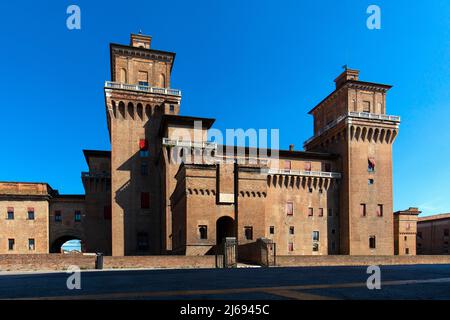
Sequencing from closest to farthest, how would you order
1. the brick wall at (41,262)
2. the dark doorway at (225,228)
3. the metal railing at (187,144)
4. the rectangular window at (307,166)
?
1. the brick wall at (41,262)
2. the dark doorway at (225,228)
3. the metal railing at (187,144)
4. the rectangular window at (307,166)

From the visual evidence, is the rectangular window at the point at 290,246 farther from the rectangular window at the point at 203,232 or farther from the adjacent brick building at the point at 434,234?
the adjacent brick building at the point at 434,234

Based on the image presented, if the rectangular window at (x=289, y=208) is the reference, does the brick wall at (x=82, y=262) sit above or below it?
below

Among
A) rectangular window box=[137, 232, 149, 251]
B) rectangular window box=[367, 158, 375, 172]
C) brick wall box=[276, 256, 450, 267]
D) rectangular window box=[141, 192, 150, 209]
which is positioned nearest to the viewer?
brick wall box=[276, 256, 450, 267]

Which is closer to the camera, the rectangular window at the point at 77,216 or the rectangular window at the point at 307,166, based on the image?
the rectangular window at the point at 77,216

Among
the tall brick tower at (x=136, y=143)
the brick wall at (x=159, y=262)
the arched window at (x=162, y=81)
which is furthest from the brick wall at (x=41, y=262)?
the arched window at (x=162, y=81)

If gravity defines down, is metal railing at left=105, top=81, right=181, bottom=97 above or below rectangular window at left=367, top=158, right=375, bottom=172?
above

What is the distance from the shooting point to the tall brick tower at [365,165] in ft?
171

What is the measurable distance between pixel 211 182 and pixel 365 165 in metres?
28.2

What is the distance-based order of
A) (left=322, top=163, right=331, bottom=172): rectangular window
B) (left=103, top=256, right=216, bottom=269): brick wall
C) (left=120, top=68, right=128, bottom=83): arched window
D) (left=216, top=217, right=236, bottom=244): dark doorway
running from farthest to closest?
(left=322, top=163, right=331, bottom=172): rectangular window, (left=120, top=68, right=128, bottom=83): arched window, (left=216, top=217, right=236, bottom=244): dark doorway, (left=103, top=256, right=216, bottom=269): brick wall

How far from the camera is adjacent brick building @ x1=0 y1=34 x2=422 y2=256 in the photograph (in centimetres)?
3753

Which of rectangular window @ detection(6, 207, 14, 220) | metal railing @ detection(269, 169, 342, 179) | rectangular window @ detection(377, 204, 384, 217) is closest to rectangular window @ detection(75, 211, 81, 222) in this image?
rectangular window @ detection(6, 207, 14, 220)

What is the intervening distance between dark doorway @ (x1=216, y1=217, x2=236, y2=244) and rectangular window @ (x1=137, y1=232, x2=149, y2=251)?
35.4 feet

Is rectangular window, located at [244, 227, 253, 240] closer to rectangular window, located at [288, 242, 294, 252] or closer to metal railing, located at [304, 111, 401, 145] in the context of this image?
rectangular window, located at [288, 242, 294, 252]

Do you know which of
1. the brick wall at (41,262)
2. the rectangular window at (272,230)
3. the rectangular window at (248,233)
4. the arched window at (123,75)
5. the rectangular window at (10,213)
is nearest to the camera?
the brick wall at (41,262)
